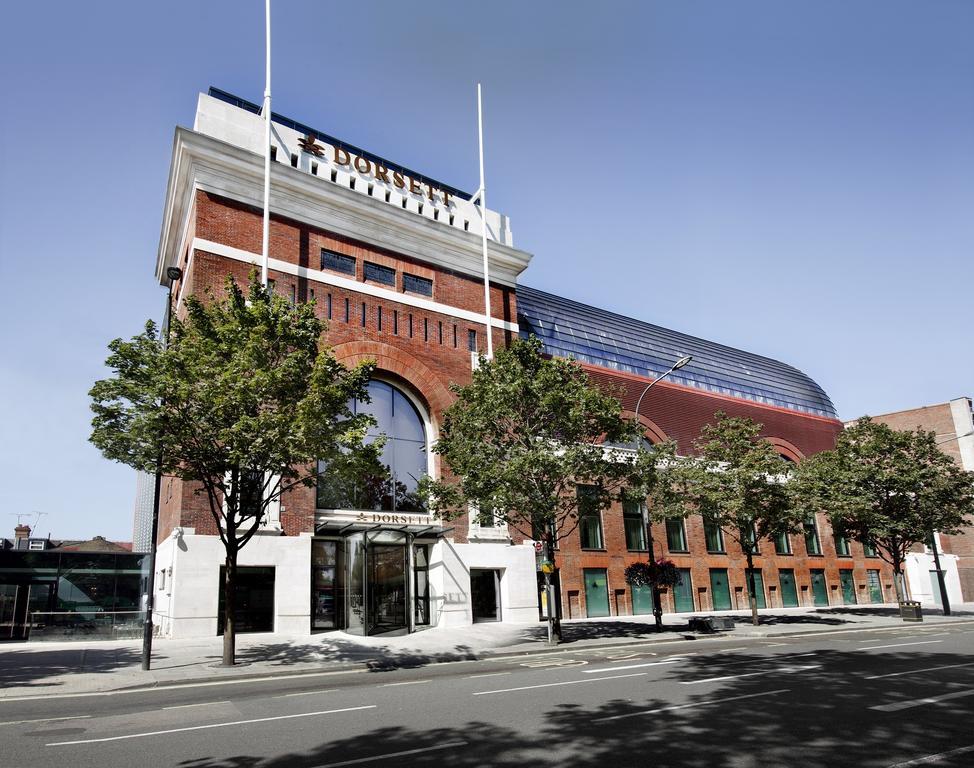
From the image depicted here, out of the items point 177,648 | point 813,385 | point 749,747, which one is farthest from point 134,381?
point 813,385

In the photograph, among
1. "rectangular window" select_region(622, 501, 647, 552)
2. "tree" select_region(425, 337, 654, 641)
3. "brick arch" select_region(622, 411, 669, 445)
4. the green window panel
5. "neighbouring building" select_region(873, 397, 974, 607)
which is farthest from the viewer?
"neighbouring building" select_region(873, 397, 974, 607)

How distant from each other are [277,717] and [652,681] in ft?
22.6

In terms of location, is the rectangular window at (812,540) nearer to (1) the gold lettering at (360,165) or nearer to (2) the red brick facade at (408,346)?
(2) the red brick facade at (408,346)

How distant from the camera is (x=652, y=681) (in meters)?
13.2

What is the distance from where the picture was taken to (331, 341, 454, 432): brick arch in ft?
92.5

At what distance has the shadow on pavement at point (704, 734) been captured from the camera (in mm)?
7462

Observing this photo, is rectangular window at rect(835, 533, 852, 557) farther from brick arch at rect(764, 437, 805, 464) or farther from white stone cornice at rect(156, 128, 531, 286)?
white stone cornice at rect(156, 128, 531, 286)

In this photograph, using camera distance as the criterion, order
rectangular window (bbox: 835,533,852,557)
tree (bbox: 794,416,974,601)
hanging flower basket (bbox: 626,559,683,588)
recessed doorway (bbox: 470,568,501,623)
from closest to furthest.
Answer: hanging flower basket (bbox: 626,559,683,588) < recessed doorway (bbox: 470,568,501,623) < tree (bbox: 794,416,974,601) < rectangular window (bbox: 835,533,852,557)

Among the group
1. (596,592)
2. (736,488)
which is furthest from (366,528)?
(736,488)

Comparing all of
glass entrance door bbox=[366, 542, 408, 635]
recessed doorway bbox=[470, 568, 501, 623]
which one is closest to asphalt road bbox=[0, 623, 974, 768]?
glass entrance door bbox=[366, 542, 408, 635]

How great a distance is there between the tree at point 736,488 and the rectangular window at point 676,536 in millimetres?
8624

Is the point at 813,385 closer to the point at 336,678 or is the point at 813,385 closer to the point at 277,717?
the point at 336,678

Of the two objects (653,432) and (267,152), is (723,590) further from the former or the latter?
(267,152)

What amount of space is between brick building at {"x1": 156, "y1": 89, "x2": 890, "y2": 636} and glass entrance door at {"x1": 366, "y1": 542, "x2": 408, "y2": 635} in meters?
0.07
